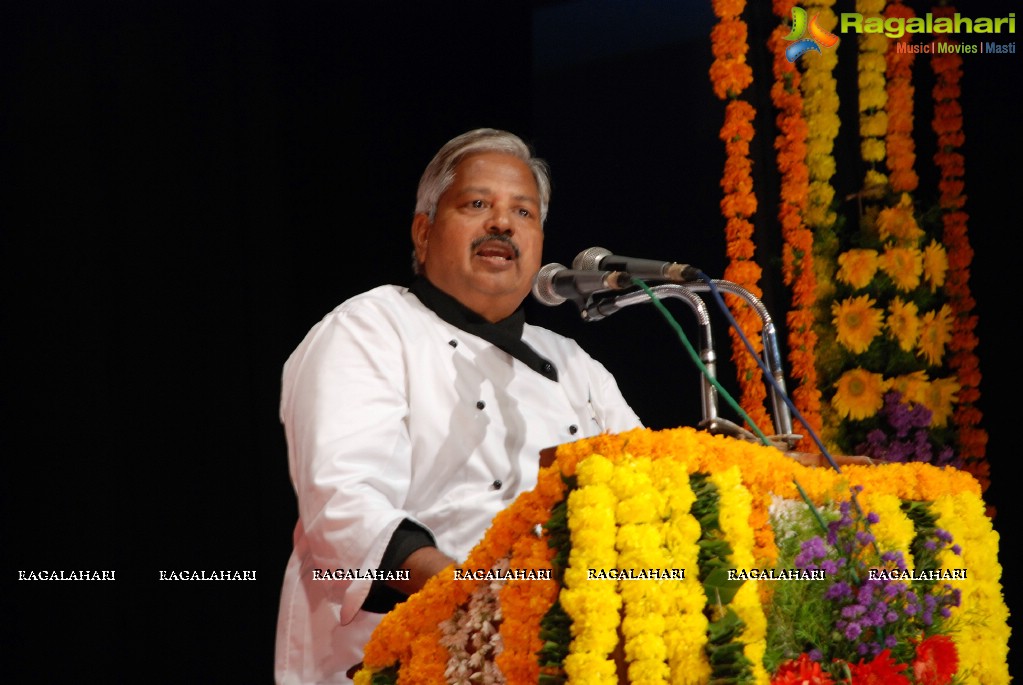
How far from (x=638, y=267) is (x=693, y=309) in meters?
0.14

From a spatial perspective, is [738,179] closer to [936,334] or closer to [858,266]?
[858,266]

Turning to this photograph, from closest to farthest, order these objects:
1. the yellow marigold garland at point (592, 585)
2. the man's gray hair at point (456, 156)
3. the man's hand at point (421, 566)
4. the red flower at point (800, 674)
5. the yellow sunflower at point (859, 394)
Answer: the yellow marigold garland at point (592, 585) < the red flower at point (800, 674) < the man's hand at point (421, 566) < the man's gray hair at point (456, 156) < the yellow sunflower at point (859, 394)

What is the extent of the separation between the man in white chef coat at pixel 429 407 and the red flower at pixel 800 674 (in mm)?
724

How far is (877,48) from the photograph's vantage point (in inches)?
174

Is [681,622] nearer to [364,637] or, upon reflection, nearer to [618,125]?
[364,637]

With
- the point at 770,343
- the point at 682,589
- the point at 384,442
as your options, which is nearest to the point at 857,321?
the point at 770,343

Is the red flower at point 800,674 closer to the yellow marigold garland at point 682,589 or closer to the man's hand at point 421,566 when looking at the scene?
the yellow marigold garland at point 682,589

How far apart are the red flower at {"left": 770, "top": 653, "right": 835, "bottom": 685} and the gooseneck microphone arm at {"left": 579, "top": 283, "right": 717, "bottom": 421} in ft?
1.68

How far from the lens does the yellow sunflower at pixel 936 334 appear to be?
4.17 m

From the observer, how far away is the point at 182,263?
123 inches

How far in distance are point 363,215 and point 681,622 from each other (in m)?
2.17

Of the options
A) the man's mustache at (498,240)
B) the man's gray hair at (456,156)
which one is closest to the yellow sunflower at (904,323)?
the man's gray hair at (456,156)

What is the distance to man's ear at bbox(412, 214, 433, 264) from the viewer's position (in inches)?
129

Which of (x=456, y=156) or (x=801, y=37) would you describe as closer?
(x=456, y=156)
